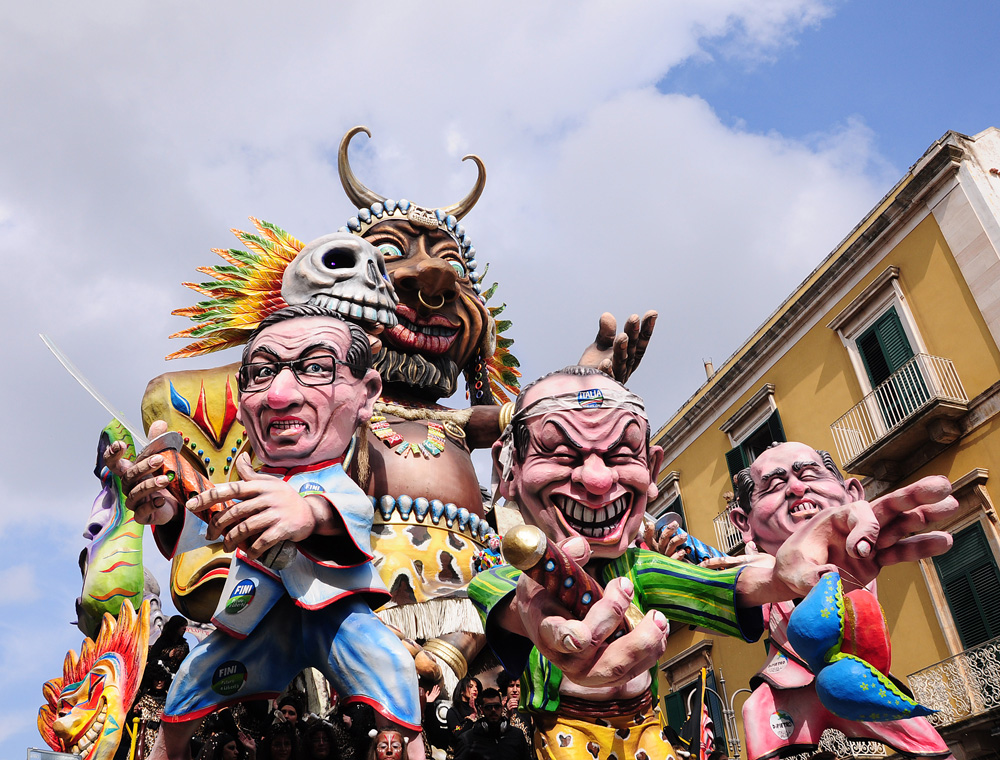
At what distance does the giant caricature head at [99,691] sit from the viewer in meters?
3.95

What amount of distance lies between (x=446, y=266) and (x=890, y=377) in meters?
7.70

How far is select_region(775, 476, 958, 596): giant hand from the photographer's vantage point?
294 cm

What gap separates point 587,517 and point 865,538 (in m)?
0.89

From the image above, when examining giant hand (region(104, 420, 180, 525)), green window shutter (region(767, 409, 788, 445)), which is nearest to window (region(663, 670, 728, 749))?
green window shutter (region(767, 409, 788, 445))

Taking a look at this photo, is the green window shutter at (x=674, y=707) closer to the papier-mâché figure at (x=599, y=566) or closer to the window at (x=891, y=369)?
the window at (x=891, y=369)

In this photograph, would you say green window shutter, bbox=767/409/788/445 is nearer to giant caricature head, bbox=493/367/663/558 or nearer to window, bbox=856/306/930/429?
window, bbox=856/306/930/429

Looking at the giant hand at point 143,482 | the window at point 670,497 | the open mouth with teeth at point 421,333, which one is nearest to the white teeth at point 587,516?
the giant hand at point 143,482

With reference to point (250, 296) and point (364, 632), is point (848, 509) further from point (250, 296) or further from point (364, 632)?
point (250, 296)

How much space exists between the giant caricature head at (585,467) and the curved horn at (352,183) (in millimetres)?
2766

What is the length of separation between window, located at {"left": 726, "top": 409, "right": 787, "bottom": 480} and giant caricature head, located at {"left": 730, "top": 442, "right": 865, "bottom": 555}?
344 inches

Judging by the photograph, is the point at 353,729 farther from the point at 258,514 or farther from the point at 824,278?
the point at 824,278

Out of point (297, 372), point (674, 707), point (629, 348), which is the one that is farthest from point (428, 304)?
point (674, 707)

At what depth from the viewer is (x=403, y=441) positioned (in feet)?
15.9

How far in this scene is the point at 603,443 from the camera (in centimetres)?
322
